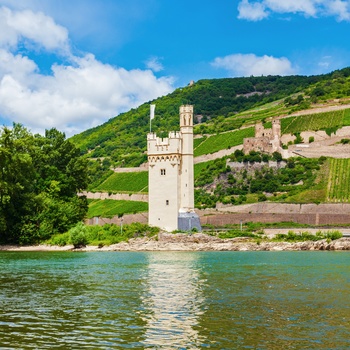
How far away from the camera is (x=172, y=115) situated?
15862 centimetres

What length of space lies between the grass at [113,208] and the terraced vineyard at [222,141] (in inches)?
761

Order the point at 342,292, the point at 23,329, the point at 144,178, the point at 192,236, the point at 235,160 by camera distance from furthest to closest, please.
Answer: the point at 144,178 < the point at 235,160 < the point at 192,236 < the point at 342,292 < the point at 23,329

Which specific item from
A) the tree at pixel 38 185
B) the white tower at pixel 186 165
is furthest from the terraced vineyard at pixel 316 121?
the tree at pixel 38 185

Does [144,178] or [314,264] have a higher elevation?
[144,178]

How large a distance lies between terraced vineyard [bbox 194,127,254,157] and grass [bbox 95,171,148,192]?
411 inches

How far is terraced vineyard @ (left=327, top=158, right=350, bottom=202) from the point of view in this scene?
254 feet

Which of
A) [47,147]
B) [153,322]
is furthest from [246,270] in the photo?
[47,147]

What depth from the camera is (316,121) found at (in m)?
105

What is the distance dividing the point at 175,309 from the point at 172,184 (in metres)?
38.7

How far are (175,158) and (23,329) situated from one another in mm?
42514

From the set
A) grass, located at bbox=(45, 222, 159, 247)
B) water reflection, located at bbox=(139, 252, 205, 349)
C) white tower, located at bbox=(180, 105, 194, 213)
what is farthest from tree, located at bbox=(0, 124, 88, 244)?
water reflection, located at bbox=(139, 252, 205, 349)

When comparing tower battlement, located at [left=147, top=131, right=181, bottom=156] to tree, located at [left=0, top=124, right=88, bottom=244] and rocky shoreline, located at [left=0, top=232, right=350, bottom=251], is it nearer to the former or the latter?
tree, located at [left=0, top=124, right=88, bottom=244]

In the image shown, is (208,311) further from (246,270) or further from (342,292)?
(246,270)

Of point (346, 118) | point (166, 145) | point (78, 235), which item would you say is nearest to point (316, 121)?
point (346, 118)
